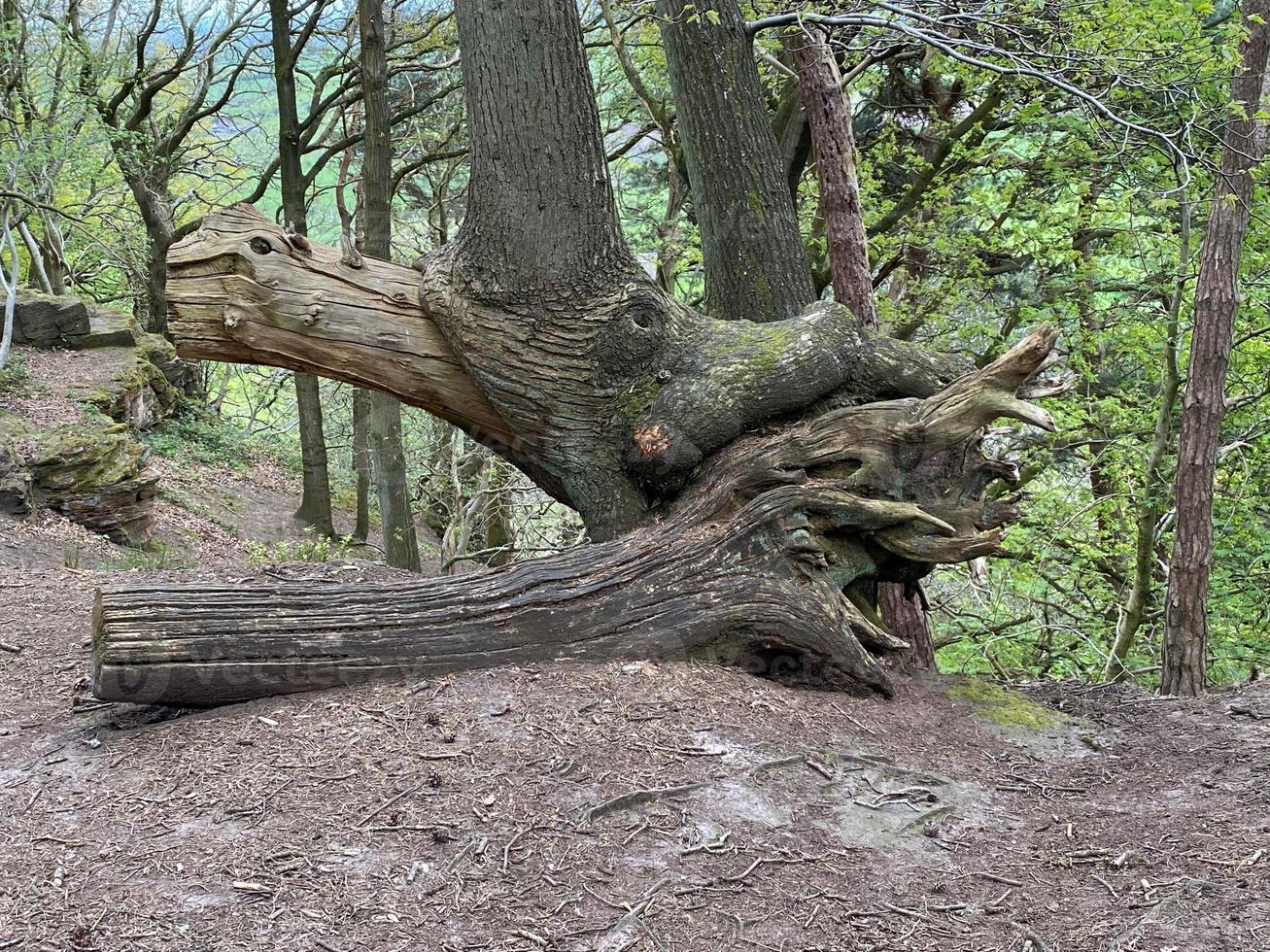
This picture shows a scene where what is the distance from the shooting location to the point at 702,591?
4645mm

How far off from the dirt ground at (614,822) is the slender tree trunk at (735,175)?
9.34 feet

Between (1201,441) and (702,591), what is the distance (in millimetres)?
3559

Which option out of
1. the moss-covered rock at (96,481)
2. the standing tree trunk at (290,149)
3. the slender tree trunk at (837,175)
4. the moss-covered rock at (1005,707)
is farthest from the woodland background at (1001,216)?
the moss-covered rock at (96,481)

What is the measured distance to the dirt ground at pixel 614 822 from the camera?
291cm

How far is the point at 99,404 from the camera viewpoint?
14.5 metres

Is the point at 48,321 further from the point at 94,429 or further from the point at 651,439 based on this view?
the point at 651,439

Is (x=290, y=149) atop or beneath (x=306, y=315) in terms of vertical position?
atop

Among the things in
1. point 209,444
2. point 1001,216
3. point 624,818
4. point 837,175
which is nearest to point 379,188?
point 837,175

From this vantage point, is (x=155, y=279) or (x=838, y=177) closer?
(x=838, y=177)

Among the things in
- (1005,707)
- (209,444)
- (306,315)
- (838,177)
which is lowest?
(1005,707)

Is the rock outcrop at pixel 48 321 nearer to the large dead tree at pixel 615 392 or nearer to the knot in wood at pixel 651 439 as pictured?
the large dead tree at pixel 615 392

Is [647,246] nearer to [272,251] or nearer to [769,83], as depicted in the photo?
Answer: [769,83]

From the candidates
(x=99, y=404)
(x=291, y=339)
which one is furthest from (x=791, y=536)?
(x=99, y=404)

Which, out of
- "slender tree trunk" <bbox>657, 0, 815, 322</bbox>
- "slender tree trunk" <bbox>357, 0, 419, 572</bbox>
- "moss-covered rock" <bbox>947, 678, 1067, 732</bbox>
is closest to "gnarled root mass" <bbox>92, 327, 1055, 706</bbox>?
"moss-covered rock" <bbox>947, 678, 1067, 732</bbox>
